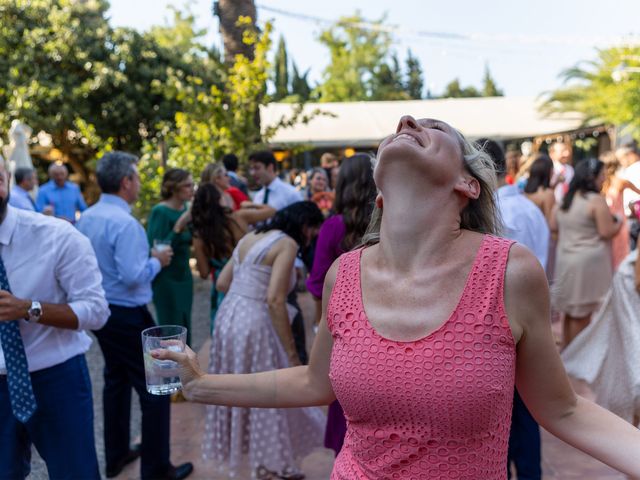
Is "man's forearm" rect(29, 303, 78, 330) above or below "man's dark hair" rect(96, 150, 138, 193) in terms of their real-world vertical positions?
below

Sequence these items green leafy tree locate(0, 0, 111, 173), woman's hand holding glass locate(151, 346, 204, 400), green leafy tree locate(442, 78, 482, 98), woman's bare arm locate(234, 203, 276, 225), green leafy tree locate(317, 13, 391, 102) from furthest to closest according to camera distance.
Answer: green leafy tree locate(442, 78, 482, 98) < green leafy tree locate(317, 13, 391, 102) < green leafy tree locate(0, 0, 111, 173) < woman's bare arm locate(234, 203, 276, 225) < woman's hand holding glass locate(151, 346, 204, 400)

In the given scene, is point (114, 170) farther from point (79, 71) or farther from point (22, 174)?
point (79, 71)

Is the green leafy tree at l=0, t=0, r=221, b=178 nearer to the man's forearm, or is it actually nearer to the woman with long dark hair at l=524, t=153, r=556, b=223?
the woman with long dark hair at l=524, t=153, r=556, b=223

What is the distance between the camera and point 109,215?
3.75 m

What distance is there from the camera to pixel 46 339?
252 cm

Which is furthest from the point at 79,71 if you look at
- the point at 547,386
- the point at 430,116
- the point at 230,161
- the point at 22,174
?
the point at 547,386

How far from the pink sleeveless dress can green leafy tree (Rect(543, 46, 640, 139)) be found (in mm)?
23335

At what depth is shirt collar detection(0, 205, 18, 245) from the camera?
237cm

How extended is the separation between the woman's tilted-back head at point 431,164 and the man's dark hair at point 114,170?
2.70 metres

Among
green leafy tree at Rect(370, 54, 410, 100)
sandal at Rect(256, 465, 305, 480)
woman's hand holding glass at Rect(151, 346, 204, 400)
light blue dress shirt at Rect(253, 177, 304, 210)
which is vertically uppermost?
green leafy tree at Rect(370, 54, 410, 100)

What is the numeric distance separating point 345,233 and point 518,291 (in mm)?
1894

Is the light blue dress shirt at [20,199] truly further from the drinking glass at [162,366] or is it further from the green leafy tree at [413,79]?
the green leafy tree at [413,79]

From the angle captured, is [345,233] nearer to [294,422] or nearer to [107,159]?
[294,422]

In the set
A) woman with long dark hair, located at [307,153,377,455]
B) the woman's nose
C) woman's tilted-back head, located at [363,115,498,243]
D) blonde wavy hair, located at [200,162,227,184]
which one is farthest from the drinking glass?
blonde wavy hair, located at [200,162,227,184]
